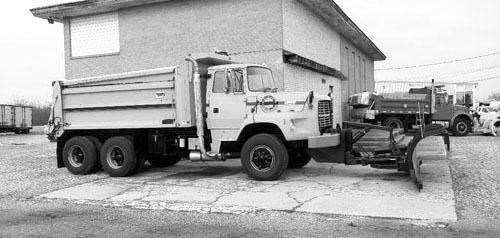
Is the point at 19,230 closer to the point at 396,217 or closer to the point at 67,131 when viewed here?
the point at 396,217

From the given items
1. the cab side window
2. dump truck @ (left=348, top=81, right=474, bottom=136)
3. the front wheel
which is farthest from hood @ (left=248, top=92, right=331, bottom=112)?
the front wheel

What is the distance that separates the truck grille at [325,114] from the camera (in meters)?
10.5

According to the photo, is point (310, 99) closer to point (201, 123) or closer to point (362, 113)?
point (201, 123)

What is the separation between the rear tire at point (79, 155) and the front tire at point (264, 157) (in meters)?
4.20

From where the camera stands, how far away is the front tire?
10.0 metres

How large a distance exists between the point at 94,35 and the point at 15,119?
96.5ft

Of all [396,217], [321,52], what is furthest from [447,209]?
[321,52]

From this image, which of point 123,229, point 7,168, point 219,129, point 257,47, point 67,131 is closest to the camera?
point 123,229

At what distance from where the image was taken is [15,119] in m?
44.4

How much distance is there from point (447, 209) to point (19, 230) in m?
6.31

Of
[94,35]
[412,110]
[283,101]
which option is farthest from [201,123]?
[412,110]

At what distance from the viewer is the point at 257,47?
16.5 m

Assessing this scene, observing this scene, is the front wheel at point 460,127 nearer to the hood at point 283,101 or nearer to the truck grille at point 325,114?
the truck grille at point 325,114

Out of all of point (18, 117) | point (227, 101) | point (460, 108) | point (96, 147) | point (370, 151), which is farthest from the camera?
point (18, 117)
